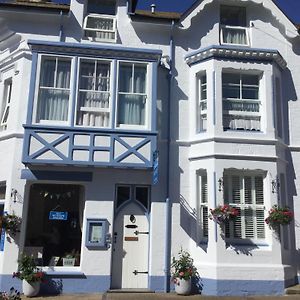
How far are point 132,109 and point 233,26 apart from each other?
15.7 ft

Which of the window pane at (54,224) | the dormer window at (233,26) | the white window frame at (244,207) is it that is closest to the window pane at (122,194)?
the window pane at (54,224)

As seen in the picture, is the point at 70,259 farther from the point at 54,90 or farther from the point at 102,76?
the point at 102,76

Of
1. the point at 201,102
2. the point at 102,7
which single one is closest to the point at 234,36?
the point at 201,102

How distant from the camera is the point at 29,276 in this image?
10492 millimetres

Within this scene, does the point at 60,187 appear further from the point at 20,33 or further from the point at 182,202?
the point at 20,33

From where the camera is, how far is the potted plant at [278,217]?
11148mm

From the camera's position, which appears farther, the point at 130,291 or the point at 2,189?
the point at 2,189

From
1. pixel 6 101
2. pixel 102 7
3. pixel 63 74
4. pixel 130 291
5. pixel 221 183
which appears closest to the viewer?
pixel 130 291

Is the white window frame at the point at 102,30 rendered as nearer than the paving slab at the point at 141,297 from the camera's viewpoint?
No

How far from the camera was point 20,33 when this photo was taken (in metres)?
12.7

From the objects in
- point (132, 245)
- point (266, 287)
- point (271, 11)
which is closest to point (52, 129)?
point (132, 245)

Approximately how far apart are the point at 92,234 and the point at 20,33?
6.83 metres

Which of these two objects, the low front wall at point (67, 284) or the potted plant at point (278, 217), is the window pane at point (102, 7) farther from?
the low front wall at point (67, 284)

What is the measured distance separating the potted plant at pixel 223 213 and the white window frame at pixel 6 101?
7119 millimetres
